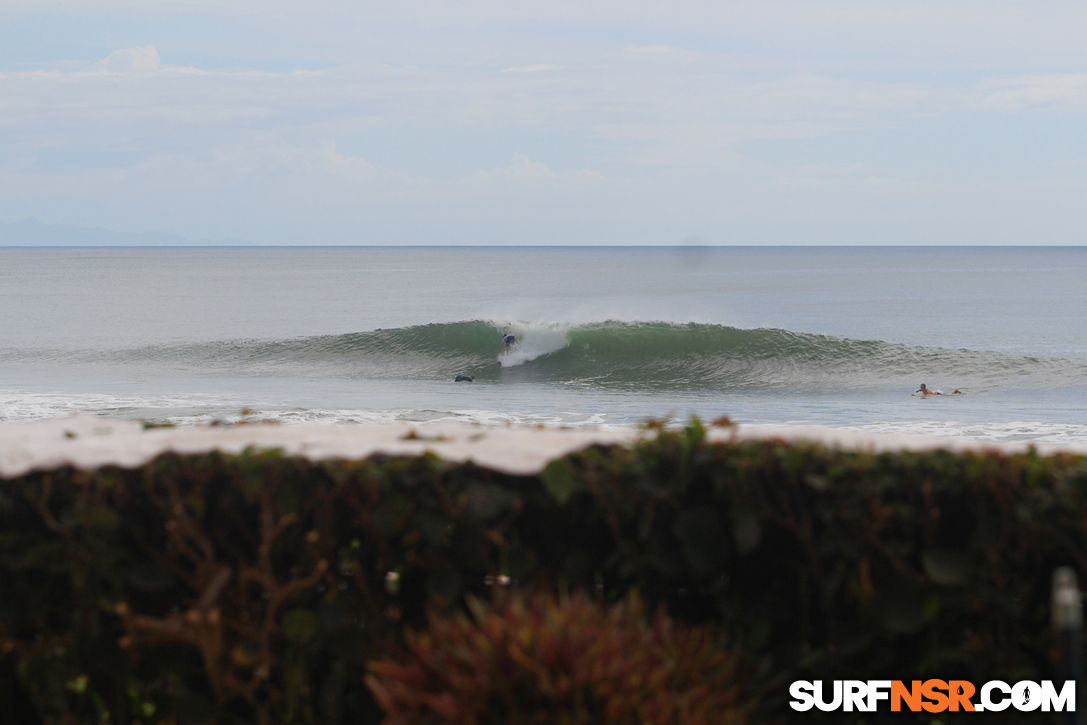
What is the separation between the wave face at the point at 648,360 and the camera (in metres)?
25.7

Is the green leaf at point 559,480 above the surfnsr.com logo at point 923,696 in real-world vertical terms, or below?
above

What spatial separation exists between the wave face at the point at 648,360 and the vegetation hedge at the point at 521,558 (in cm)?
2184

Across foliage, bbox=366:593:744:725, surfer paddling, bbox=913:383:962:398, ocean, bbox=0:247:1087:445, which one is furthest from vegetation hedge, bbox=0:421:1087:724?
surfer paddling, bbox=913:383:962:398

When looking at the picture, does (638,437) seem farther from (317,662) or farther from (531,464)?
(317,662)

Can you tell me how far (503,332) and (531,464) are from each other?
91.8 feet

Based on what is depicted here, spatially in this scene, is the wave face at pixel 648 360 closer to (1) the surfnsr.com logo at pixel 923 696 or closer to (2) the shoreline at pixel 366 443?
(2) the shoreline at pixel 366 443

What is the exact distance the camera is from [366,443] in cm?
315

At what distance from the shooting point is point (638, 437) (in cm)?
306

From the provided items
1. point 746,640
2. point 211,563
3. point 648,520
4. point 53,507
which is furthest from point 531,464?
point 53,507

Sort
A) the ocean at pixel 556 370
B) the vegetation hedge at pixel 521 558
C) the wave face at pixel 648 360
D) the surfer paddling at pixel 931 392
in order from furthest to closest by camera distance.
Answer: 1. the wave face at pixel 648 360
2. the surfer paddling at pixel 931 392
3. the ocean at pixel 556 370
4. the vegetation hedge at pixel 521 558

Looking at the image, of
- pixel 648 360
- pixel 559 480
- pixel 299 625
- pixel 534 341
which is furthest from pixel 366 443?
pixel 534 341

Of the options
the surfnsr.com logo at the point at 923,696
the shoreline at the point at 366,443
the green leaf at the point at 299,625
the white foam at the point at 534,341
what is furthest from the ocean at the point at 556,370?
the green leaf at the point at 299,625

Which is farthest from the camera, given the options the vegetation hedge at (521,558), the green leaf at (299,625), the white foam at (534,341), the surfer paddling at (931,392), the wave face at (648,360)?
the white foam at (534,341)

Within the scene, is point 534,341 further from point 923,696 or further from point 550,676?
point 550,676
